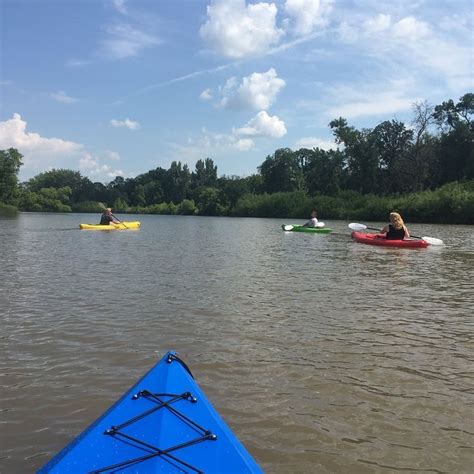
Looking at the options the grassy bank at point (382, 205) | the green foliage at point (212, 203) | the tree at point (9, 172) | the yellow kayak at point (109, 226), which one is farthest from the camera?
the green foliage at point (212, 203)

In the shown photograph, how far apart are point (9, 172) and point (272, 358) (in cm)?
→ 9056

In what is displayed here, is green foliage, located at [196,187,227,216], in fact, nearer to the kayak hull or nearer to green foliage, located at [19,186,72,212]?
green foliage, located at [19,186,72,212]

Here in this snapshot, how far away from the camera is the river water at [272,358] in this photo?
416 cm

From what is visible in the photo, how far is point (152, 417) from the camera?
3348 millimetres

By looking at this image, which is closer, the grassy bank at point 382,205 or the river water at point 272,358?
the river water at point 272,358

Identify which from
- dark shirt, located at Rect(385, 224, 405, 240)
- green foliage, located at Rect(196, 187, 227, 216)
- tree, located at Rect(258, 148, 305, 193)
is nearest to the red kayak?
dark shirt, located at Rect(385, 224, 405, 240)

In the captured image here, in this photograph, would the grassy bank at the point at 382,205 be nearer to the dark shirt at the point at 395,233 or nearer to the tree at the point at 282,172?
the tree at the point at 282,172

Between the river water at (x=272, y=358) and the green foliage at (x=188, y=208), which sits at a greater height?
the green foliage at (x=188, y=208)

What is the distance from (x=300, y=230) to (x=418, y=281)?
2084cm

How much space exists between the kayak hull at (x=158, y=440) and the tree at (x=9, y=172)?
90.8 meters

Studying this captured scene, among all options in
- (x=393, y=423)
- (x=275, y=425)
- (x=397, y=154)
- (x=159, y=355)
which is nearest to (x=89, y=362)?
(x=159, y=355)

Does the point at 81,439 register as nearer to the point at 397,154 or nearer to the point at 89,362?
the point at 89,362

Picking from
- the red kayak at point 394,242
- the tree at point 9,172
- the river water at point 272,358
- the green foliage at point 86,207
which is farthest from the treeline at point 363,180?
the river water at point 272,358

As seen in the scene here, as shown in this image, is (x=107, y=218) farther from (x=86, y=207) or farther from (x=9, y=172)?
(x=86, y=207)
